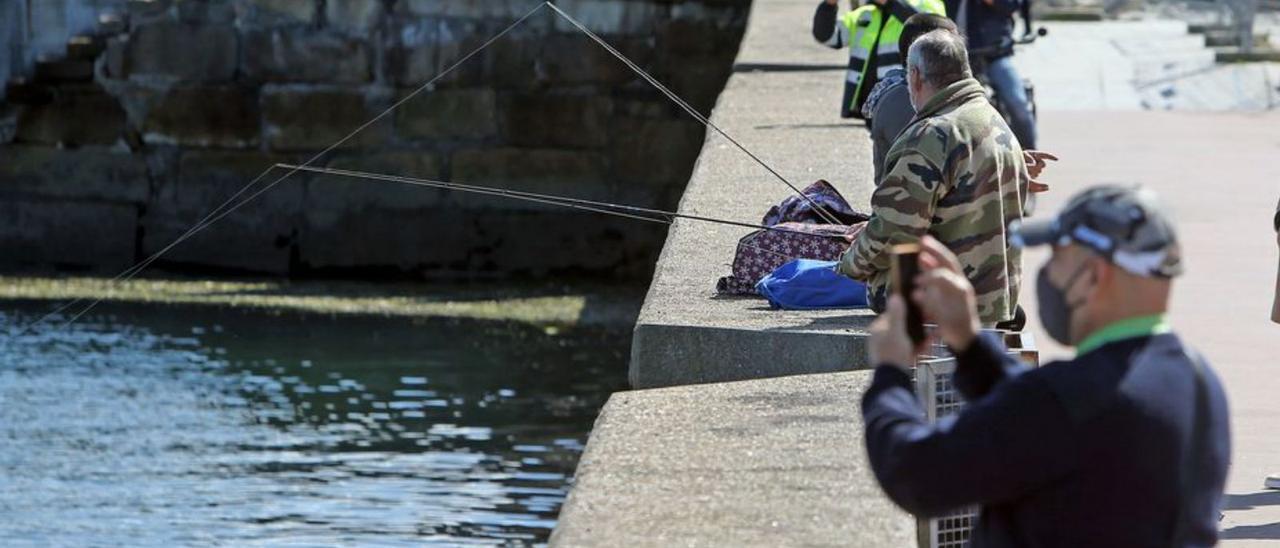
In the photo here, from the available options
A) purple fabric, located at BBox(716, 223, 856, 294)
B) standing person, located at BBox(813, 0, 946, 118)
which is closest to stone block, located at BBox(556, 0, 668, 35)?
standing person, located at BBox(813, 0, 946, 118)

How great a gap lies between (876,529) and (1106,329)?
1.27m

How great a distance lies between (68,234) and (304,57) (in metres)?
2.17

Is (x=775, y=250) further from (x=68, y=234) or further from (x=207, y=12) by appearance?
(x=68, y=234)

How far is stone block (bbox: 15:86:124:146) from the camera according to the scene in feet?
57.4

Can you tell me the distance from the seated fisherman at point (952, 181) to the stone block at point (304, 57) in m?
11.3

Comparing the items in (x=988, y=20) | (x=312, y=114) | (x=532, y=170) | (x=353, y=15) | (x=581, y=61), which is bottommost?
(x=532, y=170)

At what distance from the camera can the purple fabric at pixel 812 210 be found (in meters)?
7.56

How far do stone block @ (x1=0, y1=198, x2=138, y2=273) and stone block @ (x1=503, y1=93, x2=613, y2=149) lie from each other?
2843 mm

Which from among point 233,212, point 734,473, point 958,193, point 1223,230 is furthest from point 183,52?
point 734,473

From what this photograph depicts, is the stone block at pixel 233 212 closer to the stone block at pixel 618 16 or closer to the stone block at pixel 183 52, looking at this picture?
the stone block at pixel 183 52

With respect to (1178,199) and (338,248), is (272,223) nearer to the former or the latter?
(338,248)

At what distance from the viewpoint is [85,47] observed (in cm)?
1739

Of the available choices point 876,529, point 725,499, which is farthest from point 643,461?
point 876,529

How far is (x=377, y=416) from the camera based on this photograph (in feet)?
39.6
